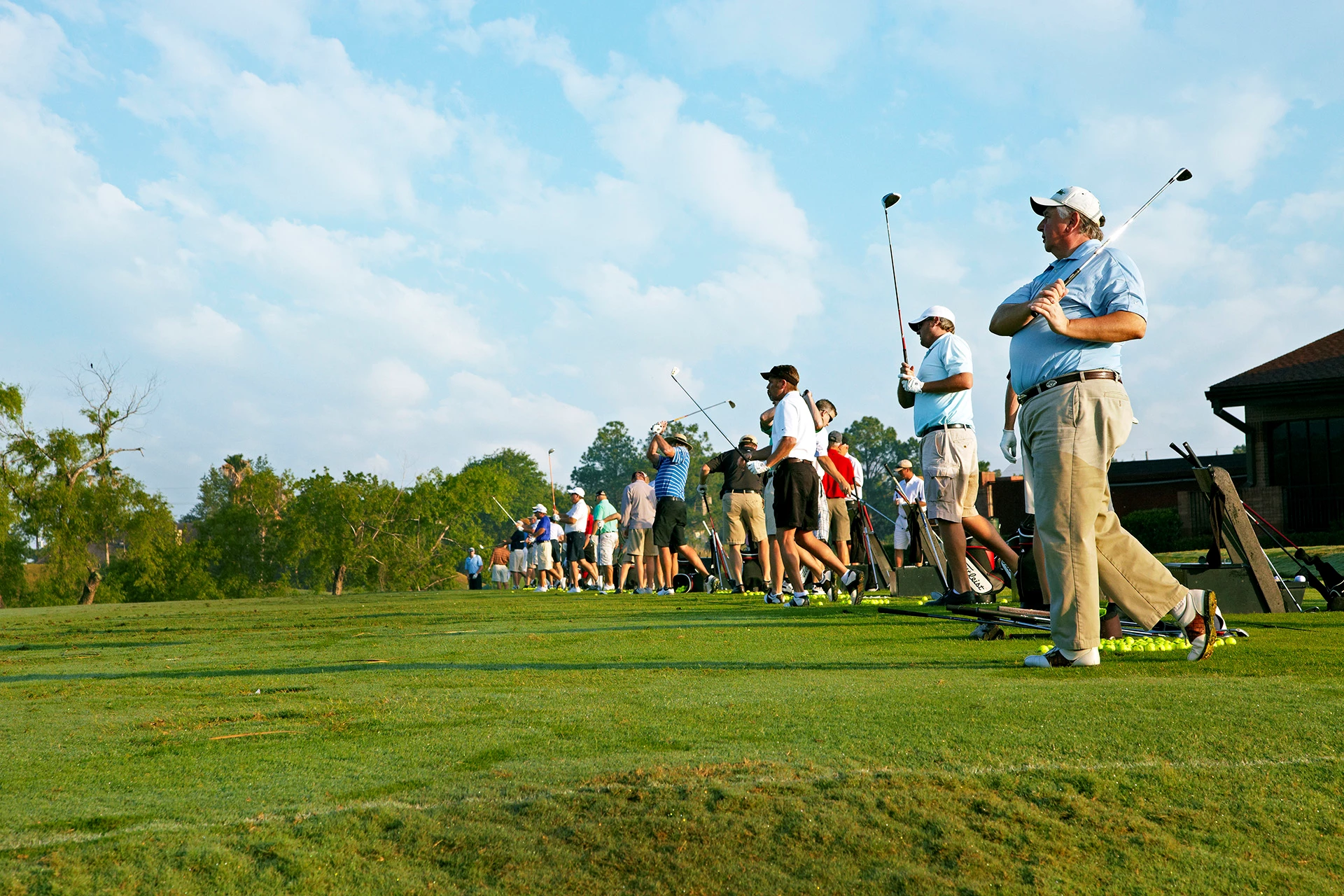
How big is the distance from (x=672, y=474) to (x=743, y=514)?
173cm

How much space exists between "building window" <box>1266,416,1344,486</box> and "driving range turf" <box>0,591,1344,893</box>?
76.0 ft

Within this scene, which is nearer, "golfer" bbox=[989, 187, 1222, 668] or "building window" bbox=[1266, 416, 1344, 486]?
"golfer" bbox=[989, 187, 1222, 668]

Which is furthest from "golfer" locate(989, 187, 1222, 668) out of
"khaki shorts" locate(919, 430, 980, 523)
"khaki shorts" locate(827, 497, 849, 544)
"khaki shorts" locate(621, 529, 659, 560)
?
"khaki shorts" locate(621, 529, 659, 560)

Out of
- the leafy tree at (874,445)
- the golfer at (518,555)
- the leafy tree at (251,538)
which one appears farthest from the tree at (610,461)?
the golfer at (518,555)

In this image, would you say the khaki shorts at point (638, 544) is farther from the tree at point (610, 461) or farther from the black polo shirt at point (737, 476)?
the tree at point (610, 461)

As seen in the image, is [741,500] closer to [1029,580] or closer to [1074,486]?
[1029,580]

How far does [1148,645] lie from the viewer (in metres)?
5.75

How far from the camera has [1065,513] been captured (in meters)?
4.96

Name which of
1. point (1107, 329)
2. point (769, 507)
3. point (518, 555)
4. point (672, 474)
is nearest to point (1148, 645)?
point (1107, 329)

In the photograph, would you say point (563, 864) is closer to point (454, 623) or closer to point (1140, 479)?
point (454, 623)

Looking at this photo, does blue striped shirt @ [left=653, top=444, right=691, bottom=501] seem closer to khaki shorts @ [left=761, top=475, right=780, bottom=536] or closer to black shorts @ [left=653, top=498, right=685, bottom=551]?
black shorts @ [left=653, top=498, right=685, bottom=551]

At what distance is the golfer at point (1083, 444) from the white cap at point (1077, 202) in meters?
0.18

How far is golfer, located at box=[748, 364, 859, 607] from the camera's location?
9867 millimetres

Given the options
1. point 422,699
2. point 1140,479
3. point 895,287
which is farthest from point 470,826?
point 1140,479
